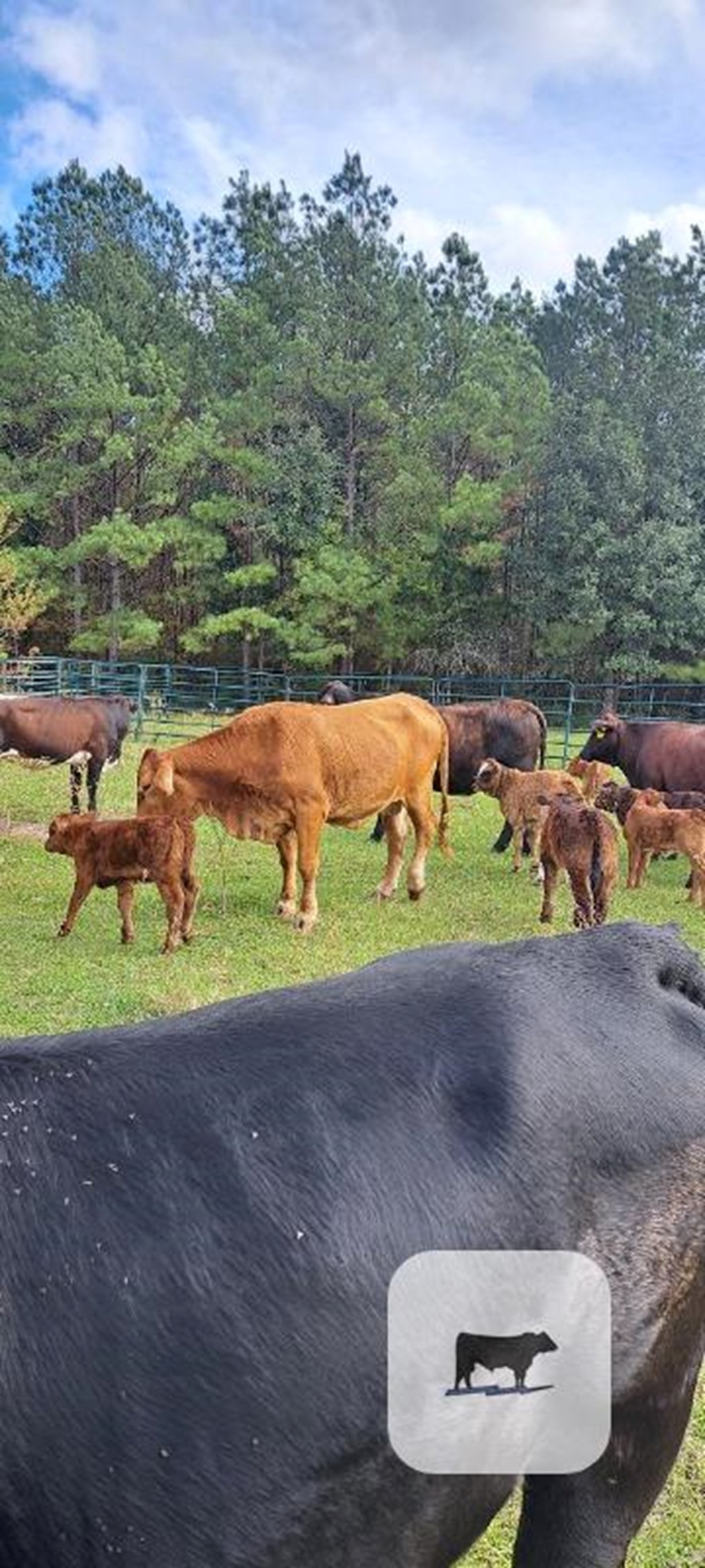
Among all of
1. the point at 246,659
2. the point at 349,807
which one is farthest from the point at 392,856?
the point at 246,659

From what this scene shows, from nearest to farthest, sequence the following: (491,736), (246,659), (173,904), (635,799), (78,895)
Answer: (173,904) < (78,895) < (635,799) < (491,736) < (246,659)

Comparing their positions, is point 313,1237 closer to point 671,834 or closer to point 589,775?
point 671,834

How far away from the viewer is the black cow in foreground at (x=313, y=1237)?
1343mm

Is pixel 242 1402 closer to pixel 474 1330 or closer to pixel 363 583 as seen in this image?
pixel 474 1330

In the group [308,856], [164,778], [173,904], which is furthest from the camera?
[308,856]

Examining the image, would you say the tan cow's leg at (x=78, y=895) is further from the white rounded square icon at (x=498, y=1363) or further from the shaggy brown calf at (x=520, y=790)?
the white rounded square icon at (x=498, y=1363)

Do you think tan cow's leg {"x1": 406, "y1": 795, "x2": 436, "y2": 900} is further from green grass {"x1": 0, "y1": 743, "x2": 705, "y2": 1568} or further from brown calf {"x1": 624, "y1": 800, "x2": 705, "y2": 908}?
brown calf {"x1": 624, "y1": 800, "x2": 705, "y2": 908}

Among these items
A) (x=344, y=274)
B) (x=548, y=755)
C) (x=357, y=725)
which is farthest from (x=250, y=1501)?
(x=344, y=274)

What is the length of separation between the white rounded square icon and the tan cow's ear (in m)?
7.32

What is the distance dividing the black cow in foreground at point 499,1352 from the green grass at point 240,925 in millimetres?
1803

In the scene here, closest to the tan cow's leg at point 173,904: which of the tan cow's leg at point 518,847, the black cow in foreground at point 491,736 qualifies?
the tan cow's leg at point 518,847

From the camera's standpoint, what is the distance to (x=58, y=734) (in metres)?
14.7

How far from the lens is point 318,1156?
1525 millimetres

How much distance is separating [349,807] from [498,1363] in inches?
306
